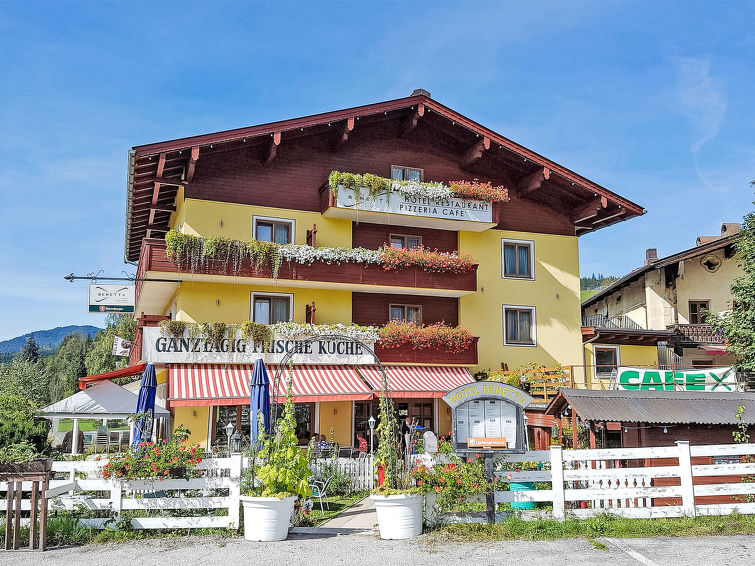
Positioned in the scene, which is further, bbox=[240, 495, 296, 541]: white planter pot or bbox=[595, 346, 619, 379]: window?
bbox=[595, 346, 619, 379]: window

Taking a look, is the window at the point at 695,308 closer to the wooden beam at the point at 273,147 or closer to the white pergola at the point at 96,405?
the wooden beam at the point at 273,147

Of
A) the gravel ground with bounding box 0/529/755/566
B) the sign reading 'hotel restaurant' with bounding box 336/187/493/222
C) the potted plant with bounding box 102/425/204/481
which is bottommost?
the gravel ground with bounding box 0/529/755/566

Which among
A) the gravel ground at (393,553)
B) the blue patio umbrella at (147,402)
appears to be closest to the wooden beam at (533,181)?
the blue patio umbrella at (147,402)

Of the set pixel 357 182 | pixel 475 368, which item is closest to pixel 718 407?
pixel 475 368

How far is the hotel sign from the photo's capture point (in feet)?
85.8

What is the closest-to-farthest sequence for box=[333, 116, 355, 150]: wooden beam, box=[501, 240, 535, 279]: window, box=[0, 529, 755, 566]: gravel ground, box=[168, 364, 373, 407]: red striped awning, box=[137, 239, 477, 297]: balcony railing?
box=[0, 529, 755, 566]: gravel ground < box=[168, 364, 373, 407]: red striped awning < box=[137, 239, 477, 297]: balcony railing < box=[333, 116, 355, 150]: wooden beam < box=[501, 240, 535, 279]: window

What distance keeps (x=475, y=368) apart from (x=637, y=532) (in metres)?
15.3

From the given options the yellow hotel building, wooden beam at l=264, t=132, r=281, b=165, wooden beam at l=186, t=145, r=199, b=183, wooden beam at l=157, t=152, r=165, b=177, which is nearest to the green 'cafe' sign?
the yellow hotel building

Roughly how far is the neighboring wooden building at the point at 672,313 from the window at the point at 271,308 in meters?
12.0

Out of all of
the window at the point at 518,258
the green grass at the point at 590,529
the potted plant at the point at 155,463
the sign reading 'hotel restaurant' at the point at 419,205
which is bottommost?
the green grass at the point at 590,529

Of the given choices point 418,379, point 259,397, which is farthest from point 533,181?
point 259,397

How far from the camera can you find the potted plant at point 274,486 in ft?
38.8

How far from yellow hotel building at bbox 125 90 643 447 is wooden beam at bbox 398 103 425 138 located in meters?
0.08

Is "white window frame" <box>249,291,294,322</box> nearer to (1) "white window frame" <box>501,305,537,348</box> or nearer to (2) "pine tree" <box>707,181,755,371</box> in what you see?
(1) "white window frame" <box>501,305,537,348</box>
